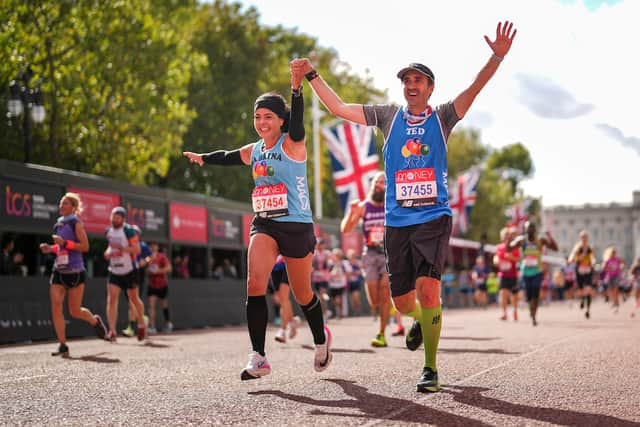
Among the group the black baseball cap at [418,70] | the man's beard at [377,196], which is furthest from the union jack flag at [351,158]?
the black baseball cap at [418,70]

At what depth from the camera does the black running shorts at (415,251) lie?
19.7ft

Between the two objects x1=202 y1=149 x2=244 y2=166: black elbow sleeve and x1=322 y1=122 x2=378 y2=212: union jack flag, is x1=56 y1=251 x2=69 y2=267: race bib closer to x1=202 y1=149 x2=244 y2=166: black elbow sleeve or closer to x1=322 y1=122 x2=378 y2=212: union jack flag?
x1=202 y1=149 x2=244 y2=166: black elbow sleeve

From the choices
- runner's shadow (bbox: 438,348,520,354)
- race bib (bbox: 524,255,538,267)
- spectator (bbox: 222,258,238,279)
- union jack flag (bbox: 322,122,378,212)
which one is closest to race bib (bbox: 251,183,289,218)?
runner's shadow (bbox: 438,348,520,354)

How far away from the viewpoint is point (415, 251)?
19.8 ft

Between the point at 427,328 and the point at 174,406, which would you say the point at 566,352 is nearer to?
the point at 427,328

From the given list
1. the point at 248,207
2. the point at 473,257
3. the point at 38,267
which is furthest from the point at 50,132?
the point at 473,257

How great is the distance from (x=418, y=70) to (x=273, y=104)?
3.74 feet

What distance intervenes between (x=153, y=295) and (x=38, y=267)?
2.32m

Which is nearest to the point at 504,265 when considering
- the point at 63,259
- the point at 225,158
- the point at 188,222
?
the point at 188,222

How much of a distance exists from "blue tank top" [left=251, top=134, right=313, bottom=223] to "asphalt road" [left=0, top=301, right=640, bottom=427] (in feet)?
4.14

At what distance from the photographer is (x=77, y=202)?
10.8 metres

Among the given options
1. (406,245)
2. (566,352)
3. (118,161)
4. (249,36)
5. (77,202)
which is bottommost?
(566,352)

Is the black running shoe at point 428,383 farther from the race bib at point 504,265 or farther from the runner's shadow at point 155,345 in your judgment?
the race bib at point 504,265

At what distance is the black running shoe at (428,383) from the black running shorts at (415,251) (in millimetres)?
654
